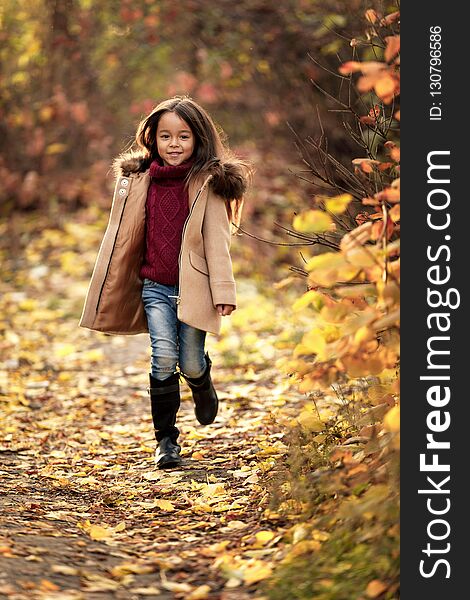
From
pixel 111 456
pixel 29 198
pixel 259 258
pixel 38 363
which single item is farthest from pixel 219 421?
pixel 29 198

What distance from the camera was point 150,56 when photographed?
12.7 metres

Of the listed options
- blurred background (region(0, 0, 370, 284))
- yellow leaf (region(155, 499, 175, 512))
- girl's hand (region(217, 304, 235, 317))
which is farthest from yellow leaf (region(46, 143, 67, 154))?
yellow leaf (region(155, 499, 175, 512))

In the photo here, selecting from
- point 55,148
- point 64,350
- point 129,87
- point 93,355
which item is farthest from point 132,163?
point 129,87

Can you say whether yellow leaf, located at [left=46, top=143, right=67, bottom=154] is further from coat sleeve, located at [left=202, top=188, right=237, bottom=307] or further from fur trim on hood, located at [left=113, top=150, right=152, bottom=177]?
coat sleeve, located at [left=202, top=188, right=237, bottom=307]

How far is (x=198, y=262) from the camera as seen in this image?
13.7 feet

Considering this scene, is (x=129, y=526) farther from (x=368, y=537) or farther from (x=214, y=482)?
(x=368, y=537)

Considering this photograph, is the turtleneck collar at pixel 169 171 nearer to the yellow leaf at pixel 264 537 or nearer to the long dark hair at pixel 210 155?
the long dark hair at pixel 210 155

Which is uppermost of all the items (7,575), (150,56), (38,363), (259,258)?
(150,56)

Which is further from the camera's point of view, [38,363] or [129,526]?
[38,363]

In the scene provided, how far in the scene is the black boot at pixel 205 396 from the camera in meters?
4.45

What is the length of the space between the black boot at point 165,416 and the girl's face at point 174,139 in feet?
3.22

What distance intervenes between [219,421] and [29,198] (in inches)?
257

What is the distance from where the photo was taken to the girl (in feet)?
13.7

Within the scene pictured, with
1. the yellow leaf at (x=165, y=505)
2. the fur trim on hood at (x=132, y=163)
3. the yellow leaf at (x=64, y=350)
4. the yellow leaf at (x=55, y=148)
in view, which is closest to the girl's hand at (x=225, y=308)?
the fur trim on hood at (x=132, y=163)
